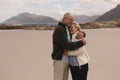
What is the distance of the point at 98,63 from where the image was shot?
435 inches

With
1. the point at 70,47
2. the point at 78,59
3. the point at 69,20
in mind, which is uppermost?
the point at 69,20

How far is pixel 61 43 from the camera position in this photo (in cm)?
573

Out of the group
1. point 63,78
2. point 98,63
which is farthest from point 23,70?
point 63,78

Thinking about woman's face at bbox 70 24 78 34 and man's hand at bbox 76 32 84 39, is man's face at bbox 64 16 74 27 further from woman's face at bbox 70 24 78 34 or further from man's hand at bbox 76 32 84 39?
man's hand at bbox 76 32 84 39

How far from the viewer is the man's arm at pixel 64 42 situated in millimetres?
5691

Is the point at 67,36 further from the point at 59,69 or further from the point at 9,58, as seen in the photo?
the point at 9,58

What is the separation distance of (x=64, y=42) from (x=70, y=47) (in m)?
0.10

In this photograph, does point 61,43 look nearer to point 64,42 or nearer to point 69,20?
point 64,42

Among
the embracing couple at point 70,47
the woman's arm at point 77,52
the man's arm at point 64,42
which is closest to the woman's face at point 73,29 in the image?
the embracing couple at point 70,47

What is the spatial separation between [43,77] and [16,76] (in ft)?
1.98

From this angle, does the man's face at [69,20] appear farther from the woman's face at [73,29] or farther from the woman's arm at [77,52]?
the woman's arm at [77,52]

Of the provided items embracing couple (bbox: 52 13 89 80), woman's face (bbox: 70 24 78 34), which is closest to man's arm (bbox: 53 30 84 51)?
embracing couple (bbox: 52 13 89 80)

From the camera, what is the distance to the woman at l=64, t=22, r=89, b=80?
5.77 meters

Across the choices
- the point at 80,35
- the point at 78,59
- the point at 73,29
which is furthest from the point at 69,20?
the point at 78,59
